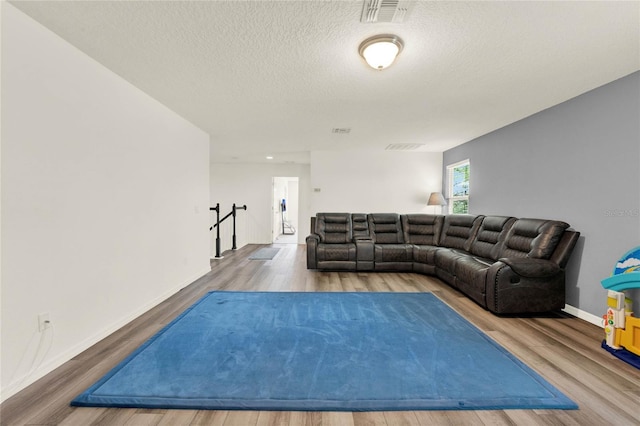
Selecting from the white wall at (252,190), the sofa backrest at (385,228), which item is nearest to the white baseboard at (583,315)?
the sofa backrest at (385,228)

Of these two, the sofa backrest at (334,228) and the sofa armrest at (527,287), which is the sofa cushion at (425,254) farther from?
the sofa armrest at (527,287)

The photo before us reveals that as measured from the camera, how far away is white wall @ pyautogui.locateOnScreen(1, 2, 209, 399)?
5.98 feet

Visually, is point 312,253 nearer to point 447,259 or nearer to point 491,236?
point 447,259

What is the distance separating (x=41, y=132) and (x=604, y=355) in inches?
184

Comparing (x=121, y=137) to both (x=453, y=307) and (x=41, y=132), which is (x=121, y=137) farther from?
(x=453, y=307)

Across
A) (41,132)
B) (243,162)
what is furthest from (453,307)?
(243,162)

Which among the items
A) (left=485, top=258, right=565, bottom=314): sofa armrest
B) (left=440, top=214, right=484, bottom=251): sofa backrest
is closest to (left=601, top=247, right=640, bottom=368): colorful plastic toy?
(left=485, top=258, right=565, bottom=314): sofa armrest

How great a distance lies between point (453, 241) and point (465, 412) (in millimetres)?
3815

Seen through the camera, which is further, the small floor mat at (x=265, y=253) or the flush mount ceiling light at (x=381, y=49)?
the small floor mat at (x=265, y=253)

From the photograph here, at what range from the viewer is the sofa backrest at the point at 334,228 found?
5.49 meters

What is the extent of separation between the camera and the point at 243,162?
853 cm

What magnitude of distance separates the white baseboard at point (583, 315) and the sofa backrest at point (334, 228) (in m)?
3.28

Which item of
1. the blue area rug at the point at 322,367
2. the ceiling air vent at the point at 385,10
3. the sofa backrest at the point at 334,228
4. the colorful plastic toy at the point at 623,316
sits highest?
the ceiling air vent at the point at 385,10

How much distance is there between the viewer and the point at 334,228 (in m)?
5.64
